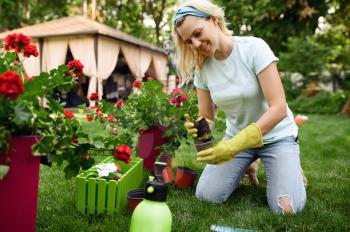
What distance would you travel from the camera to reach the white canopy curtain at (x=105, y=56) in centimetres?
1065

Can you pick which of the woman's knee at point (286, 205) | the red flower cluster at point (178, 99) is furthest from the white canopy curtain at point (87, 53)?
the woman's knee at point (286, 205)

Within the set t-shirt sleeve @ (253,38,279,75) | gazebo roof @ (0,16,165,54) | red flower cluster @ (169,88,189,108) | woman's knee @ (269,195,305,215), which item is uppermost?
gazebo roof @ (0,16,165,54)

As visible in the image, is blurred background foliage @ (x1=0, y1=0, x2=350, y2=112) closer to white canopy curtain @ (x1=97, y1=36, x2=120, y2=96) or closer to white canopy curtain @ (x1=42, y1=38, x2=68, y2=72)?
white canopy curtain @ (x1=97, y1=36, x2=120, y2=96)

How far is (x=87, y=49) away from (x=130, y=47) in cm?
201

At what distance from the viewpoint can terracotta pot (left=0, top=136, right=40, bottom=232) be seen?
146 centimetres

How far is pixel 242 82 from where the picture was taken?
2.39 m

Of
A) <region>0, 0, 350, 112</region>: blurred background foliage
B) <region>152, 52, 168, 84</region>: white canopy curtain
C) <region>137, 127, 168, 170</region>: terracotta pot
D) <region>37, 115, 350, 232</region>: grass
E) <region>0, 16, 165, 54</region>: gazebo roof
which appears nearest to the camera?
<region>37, 115, 350, 232</region>: grass

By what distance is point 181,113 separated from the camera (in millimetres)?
2799

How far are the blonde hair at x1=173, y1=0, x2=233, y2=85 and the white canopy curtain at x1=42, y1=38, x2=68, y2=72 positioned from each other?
8773mm

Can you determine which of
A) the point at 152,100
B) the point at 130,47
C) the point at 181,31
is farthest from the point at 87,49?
the point at 181,31

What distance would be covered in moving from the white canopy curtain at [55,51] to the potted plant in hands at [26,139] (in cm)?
947

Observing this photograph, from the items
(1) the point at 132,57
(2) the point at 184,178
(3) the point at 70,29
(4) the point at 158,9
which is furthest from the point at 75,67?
(4) the point at 158,9

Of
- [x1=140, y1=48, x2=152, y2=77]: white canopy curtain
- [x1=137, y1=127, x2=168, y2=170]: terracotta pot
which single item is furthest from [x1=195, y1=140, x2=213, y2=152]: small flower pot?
[x1=140, y1=48, x2=152, y2=77]: white canopy curtain

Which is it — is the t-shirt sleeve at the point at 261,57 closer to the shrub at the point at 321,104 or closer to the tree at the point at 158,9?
the shrub at the point at 321,104
